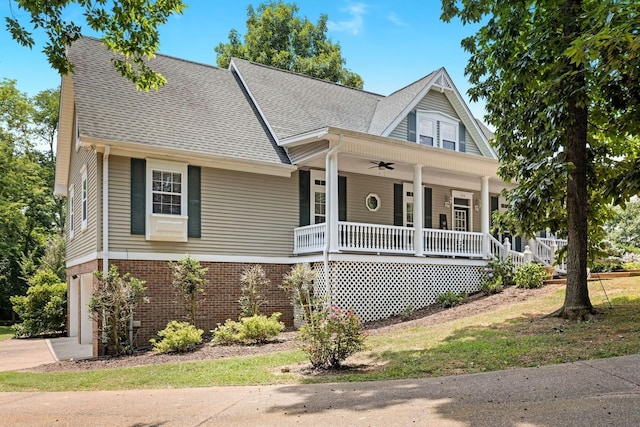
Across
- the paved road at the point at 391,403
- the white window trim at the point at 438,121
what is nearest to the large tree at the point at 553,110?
the paved road at the point at 391,403

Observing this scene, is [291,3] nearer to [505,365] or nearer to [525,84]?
[525,84]

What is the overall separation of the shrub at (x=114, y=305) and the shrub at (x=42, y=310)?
26.2ft

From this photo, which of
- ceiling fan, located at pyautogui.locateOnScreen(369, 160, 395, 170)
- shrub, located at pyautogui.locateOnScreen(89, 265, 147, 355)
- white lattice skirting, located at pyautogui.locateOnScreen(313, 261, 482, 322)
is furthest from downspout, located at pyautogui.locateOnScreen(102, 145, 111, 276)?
ceiling fan, located at pyautogui.locateOnScreen(369, 160, 395, 170)

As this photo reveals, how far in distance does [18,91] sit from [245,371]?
2881 centimetres

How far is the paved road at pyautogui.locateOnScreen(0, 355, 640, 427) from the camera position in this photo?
216 inches

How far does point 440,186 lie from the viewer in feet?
67.4

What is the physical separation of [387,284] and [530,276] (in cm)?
436

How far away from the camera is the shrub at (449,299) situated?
1575 cm

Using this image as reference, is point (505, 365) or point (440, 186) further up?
point (440, 186)

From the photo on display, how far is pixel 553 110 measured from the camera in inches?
393

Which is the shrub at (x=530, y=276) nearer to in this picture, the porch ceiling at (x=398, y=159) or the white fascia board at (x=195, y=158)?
the porch ceiling at (x=398, y=159)

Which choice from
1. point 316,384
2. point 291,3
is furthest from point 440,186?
point 291,3

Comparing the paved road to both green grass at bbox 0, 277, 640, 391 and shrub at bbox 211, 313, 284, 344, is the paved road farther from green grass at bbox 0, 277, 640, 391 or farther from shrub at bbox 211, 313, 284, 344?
shrub at bbox 211, 313, 284, 344

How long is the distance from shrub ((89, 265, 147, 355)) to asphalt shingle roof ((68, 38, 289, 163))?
11.5 feet
